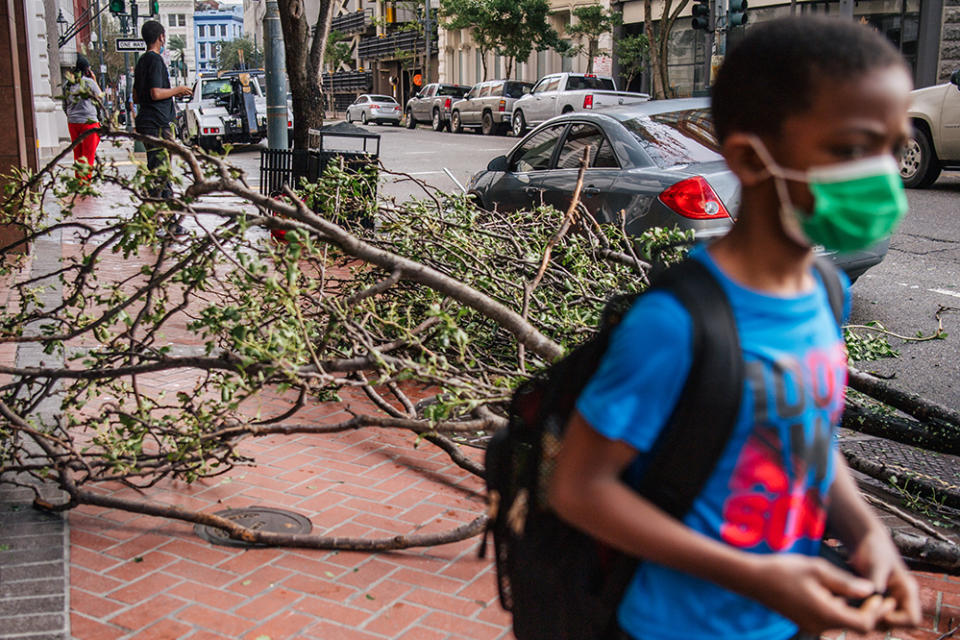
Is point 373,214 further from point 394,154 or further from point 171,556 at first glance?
point 394,154

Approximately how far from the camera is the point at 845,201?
Answer: 1279mm

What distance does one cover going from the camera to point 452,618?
3.07m

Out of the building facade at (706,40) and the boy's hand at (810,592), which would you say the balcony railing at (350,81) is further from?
the boy's hand at (810,592)

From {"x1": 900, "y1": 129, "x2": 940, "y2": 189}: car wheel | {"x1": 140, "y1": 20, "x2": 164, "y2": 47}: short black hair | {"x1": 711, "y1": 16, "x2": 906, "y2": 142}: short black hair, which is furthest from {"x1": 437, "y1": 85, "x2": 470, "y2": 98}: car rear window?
{"x1": 711, "y1": 16, "x2": 906, "y2": 142}: short black hair

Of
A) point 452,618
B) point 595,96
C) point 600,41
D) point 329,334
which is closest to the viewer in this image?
point 452,618

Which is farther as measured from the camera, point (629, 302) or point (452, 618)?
point (452, 618)

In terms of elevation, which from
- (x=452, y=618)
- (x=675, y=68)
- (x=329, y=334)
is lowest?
(x=452, y=618)

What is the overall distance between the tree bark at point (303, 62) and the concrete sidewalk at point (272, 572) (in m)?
6.35

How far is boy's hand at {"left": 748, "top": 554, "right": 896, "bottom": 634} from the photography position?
1.24 meters

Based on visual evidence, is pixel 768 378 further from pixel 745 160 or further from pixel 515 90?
pixel 515 90

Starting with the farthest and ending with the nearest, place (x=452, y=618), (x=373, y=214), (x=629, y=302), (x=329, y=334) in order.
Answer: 1. (x=373, y=214)
2. (x=329, y=334)
3. (x=452, y=618)
4. (x=629, y=302)

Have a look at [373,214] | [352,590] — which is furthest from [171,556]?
[373,214]

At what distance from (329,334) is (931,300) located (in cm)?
627

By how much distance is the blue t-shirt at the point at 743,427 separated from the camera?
131 centimetres
